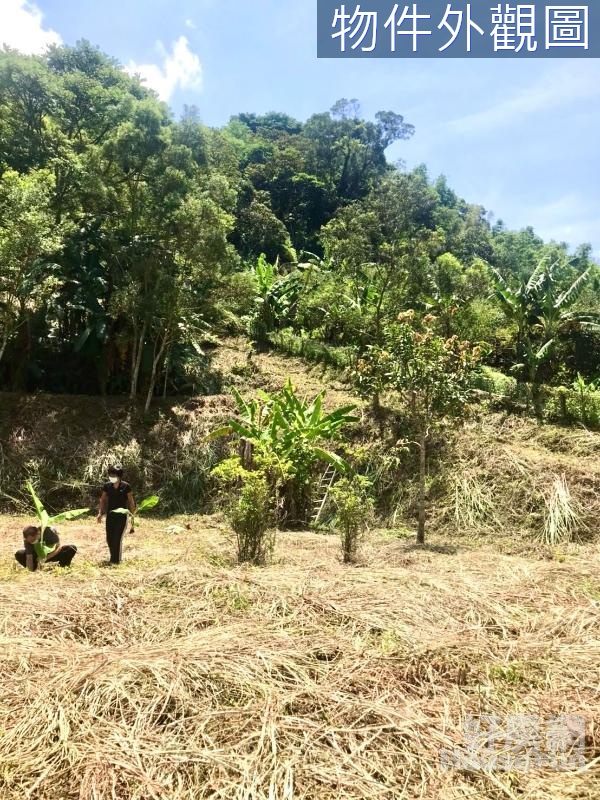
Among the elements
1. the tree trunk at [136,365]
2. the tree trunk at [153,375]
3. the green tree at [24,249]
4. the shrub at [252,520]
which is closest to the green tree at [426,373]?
the shrub at [252,520]

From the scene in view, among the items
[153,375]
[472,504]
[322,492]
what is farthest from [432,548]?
[153,375]

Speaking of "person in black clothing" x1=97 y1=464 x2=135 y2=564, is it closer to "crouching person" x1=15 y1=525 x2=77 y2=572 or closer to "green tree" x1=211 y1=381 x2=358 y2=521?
"crouching person" x1=15 y1=525 x2=77 y2=572

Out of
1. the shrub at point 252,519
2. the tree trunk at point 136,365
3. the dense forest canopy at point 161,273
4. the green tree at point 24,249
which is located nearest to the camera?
the shrub at point 252,519

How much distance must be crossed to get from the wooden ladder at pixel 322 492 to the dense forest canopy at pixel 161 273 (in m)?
3.76

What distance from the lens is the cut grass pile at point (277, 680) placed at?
188cm

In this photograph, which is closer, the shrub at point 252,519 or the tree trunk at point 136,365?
the shrub at point 252,519

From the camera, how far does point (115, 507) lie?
548cm

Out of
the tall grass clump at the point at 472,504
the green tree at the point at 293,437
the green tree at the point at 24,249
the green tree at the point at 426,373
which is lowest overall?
the tall grass clump at the point at 472,504

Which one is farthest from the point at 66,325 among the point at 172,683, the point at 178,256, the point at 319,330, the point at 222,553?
the point at 172,683

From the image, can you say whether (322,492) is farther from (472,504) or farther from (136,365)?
(136,365)

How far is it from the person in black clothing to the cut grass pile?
92 centimetres

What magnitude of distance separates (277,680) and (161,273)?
8798 mm

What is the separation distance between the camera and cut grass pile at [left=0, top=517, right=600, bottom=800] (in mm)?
1875

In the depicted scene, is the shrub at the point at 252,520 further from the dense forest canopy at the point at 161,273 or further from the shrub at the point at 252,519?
the dense forest canopy at the point at 161,273
